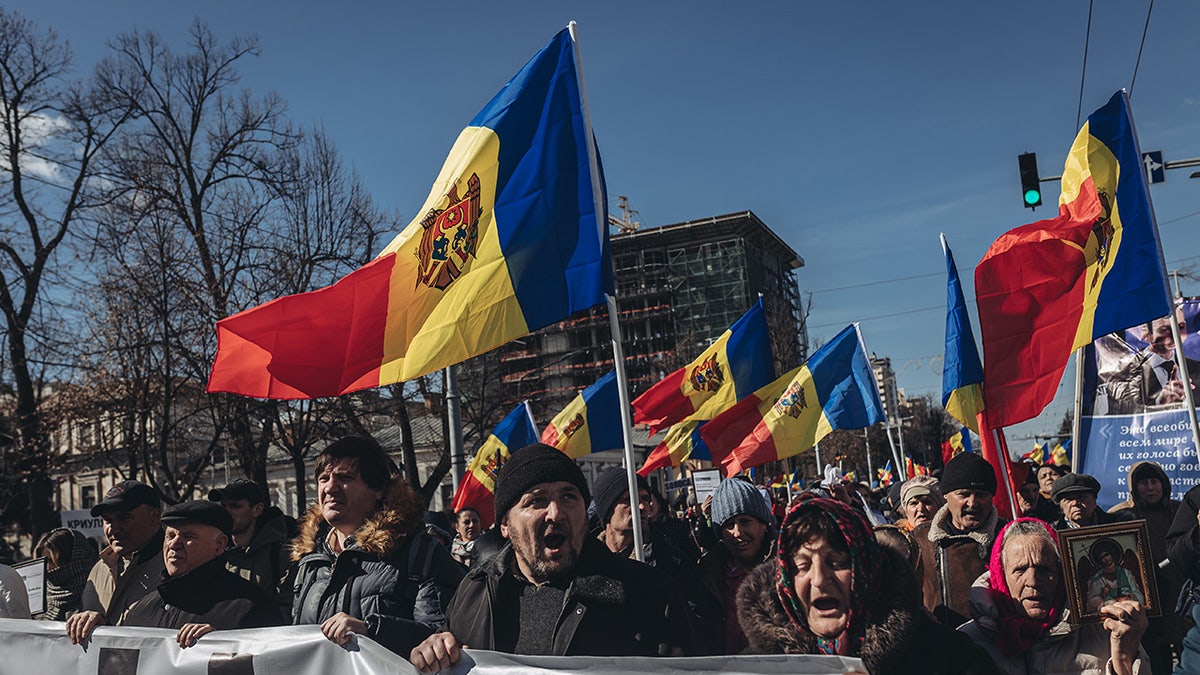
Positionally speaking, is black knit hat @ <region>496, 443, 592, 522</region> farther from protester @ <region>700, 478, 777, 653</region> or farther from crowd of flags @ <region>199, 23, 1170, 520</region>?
protester @ <region>700, 478, 777, 653</region>

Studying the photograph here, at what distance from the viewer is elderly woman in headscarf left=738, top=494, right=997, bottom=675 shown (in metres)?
2.71

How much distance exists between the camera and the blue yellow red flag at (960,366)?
274 inches

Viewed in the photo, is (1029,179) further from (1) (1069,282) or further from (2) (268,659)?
(2) (268,659)

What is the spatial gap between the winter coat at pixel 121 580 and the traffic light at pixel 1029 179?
9.06 m

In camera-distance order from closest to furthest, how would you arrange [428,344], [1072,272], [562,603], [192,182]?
1. [562,603]
2. [428,344]
3. [1072,272]
4. [192,182]

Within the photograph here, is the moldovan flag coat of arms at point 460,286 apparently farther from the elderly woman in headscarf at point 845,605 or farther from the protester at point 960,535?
the elderly woman in headscarf at point 845,605

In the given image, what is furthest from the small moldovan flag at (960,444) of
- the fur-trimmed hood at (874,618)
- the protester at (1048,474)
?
the fur-trimmed hood at (874,618)

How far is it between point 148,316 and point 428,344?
13.9 m

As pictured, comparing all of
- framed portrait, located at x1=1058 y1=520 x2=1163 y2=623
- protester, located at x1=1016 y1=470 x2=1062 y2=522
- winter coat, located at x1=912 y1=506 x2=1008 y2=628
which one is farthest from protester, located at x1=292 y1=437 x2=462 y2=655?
protester, located at x1=1016 y1=470 x2=1062 y2=522

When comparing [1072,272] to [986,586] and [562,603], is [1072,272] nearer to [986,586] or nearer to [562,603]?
[986,586]

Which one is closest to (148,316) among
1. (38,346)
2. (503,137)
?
(38,346)

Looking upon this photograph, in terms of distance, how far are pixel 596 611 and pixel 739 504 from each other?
1.92 m

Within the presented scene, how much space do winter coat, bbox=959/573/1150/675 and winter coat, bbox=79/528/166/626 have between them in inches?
151

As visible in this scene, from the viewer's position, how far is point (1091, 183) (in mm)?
6566
